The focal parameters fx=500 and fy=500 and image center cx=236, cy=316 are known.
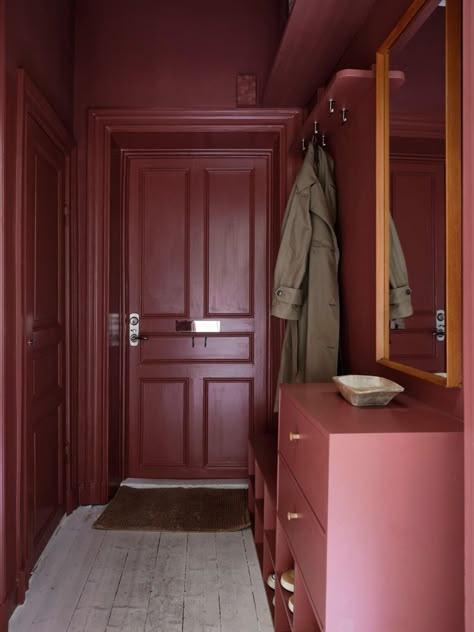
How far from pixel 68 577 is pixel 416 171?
6.91ft

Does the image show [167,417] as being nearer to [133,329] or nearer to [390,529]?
[133,329]

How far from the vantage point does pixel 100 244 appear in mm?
2873

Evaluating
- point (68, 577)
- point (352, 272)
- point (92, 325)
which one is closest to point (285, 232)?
point (352, 272)

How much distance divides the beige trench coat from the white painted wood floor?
90 centimetres

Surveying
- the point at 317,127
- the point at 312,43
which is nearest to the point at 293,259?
the point at 317,127

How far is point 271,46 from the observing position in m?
2.90

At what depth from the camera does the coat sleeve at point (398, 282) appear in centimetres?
161

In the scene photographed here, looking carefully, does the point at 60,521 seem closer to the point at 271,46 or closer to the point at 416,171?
the point at 416,171

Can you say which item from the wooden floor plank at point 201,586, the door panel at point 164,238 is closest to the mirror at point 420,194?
the wooden floor plank at point 201,586

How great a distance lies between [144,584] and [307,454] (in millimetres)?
1184

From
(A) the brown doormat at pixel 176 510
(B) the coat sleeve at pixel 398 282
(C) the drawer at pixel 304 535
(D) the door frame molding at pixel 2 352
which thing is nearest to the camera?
(C) the drawer at pixel 304 535

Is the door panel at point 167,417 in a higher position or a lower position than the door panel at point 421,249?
lower

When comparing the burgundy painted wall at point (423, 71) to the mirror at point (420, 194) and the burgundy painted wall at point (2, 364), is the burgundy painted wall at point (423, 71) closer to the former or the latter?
the mirror at point (420, 194)

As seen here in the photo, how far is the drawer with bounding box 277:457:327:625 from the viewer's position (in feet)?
3.91
